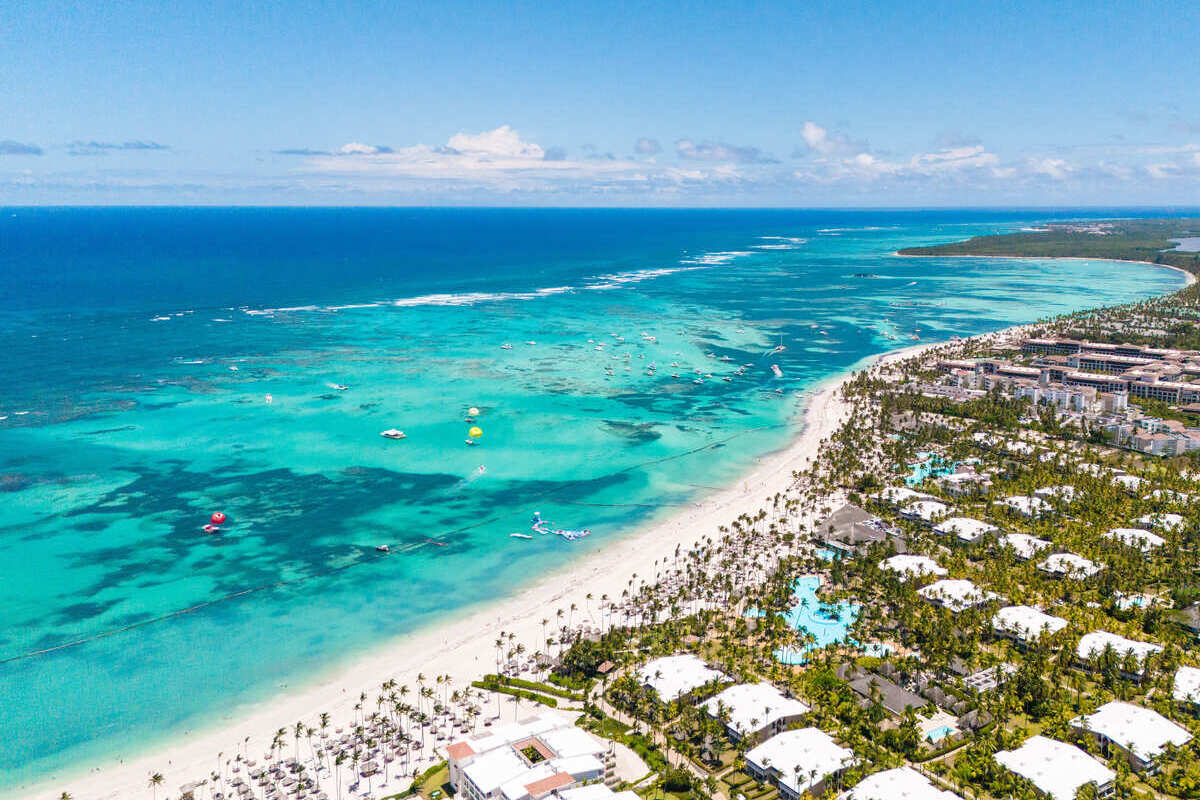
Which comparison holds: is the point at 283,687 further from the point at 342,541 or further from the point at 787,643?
the point at 787,643

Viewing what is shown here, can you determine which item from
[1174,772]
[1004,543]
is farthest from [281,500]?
[1174,772]

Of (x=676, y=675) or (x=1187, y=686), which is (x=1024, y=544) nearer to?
(x=1187, y=686)

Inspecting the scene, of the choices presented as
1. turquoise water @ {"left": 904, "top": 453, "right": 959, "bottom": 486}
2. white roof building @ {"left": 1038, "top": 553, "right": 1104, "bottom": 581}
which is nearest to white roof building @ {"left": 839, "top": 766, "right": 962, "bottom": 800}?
white roof building @ {"left": 1038, "top": 553, "right": 1104, "bottom": 581}

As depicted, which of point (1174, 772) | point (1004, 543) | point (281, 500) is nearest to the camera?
point (1174, 772)

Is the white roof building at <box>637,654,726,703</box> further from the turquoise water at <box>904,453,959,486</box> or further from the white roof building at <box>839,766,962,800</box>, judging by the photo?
the turquoise water at <box>904,453,959,486</box>

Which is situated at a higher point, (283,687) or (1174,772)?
(1174,772)

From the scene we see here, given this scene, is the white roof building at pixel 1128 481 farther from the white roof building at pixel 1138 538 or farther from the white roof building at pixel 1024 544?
the white roof building at pixel 1024 544

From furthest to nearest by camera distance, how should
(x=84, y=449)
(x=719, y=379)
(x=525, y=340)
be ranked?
1. (x=525, y=340)
2. (x=719, y=379)
3. (x=84, y=449)
